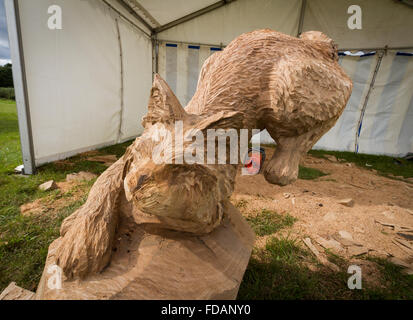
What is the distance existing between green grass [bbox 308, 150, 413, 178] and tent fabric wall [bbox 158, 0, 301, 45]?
3.39 m

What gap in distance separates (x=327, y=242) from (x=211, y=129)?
2058mm

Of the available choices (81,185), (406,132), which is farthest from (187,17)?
(406,132)

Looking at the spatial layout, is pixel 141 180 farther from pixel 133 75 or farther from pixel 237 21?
pixel 237 21

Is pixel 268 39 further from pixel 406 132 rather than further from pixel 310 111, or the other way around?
pixel 406 132

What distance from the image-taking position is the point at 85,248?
0.92 meters

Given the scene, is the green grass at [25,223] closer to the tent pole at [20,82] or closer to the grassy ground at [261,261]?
the grassy ground at [261,261]

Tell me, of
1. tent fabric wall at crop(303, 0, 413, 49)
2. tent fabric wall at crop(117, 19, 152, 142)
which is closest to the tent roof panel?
tent fabric wall at crop(117, 19, 152, 142)

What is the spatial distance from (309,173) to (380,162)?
8.72 feet

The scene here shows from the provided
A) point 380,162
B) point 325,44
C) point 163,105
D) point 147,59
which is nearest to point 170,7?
point 147,59

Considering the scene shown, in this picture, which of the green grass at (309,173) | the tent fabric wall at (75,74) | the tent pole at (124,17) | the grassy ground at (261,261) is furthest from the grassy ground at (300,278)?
the tent pole at (124,17)

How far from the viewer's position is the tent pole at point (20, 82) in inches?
105

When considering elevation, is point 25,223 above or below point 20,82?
below

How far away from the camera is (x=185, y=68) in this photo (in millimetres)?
6039

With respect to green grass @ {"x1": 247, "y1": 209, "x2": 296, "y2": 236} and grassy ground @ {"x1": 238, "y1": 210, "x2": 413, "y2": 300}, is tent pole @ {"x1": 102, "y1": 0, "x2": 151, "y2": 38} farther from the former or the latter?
grassy ground @ {"x1": 238, "y1": 210, "x2": 413, "y2": 300}
